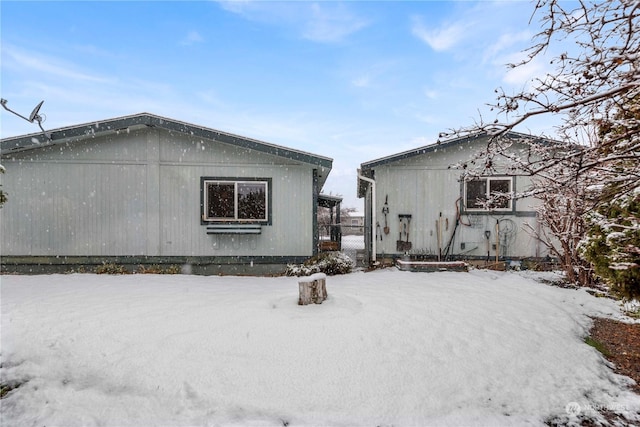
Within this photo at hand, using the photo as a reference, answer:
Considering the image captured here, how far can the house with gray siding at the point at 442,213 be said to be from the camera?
8695 millimetres

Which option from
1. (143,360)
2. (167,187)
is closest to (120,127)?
(167,187)

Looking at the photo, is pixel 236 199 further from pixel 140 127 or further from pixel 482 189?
pixel 482 189

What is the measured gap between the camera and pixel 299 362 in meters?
3.14

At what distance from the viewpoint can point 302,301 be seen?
4.50 meters

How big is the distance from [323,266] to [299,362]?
4.50m

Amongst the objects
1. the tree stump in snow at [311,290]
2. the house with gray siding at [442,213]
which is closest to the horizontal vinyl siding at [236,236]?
the house with gray siding at [442,213]

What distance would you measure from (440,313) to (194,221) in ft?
21.6

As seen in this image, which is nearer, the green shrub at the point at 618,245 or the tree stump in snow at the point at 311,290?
the green shrub at the point at 618,245

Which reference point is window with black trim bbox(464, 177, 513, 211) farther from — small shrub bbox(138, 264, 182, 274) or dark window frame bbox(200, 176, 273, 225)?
small shrub bbox(138, 264, 182, 274)

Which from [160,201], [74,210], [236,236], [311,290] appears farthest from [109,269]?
[311,290]

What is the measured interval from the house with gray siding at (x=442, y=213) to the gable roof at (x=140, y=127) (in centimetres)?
227

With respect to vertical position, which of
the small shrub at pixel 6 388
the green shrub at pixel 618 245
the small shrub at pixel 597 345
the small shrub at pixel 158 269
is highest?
the green shrub at pixel 618 245

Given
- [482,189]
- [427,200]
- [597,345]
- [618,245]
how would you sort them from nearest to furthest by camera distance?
[618,245]
[597,345]
[482,189]
[427,200]

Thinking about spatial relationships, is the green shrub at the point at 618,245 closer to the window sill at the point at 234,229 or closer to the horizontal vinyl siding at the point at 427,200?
the horizontal vinyl siding at the point at 427,200
